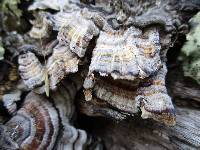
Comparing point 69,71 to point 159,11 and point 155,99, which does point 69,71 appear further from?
point 159,11

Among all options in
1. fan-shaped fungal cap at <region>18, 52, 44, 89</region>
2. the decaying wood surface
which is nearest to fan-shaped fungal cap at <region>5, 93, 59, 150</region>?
the decaying wood surface

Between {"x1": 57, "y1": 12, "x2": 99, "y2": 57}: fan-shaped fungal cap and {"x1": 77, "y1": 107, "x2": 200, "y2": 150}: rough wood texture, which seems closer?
{"x1": 57, "y1": 12, "x2": 99, "y2": 57}: fan-shaped fungal cap

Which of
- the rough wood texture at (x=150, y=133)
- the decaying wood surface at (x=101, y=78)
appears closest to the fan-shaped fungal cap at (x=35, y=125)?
the decaying wood surface at (x=101, y=78)

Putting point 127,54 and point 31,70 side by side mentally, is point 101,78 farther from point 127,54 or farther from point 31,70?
point 31,70

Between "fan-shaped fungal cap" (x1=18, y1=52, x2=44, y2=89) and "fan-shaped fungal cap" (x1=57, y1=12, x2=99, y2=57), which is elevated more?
"fan-shaped fungal cap" (x1=57, y1=12, x2=99, y2=57)

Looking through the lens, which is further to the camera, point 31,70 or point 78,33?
point 31,70

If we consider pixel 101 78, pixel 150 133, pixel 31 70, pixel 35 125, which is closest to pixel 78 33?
pixel 101 78

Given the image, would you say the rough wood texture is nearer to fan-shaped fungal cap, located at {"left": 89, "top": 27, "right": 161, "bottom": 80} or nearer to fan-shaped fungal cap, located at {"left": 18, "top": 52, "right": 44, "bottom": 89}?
fan-shaped fungal cap, located at {"left": 89, "top": 27, "right": 161, "bottom": 80}

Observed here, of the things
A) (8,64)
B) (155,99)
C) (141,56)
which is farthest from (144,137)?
(8,64)

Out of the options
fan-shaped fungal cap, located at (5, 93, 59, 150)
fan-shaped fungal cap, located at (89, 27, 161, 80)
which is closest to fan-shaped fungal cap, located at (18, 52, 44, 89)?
fan-shaped fungal cap, located at (5, 93, 59, 150)

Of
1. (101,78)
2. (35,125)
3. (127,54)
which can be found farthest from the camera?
→ (35,125)

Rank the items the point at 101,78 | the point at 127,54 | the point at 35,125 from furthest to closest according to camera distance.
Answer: the point at 35,125 < the point at 101,78 < the point at 127,54

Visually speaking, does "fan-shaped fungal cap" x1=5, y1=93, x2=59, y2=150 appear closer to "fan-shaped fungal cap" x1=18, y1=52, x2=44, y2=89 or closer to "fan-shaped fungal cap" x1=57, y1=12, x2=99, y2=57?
"fan-shaped fungal cap" x1=18, y1=52, x2=44, y2=89
